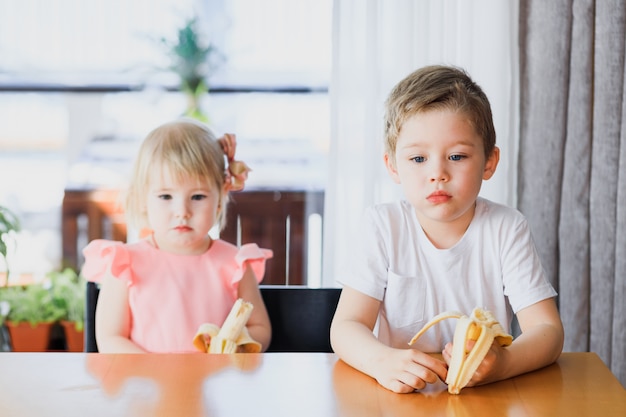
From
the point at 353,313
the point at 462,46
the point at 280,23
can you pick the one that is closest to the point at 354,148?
the point at 462,46

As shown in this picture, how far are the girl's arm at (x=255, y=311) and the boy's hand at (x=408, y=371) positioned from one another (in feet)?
1.71

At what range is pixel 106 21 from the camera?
332 cm

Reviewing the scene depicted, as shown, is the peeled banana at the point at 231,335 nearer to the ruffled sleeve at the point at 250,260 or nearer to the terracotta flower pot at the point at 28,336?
the ruffled sleeve at the point at 250,260

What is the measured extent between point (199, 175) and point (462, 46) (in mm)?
868

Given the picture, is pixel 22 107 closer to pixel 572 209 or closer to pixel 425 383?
pixel 572 209

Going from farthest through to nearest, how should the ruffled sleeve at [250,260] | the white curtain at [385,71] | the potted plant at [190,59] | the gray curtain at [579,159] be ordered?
the potted plant at [190,59]
the white curtain at [385,71]
the gray curtain at [579,159]
the ruffled sleeve at [250,260]

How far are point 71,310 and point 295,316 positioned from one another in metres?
1.50

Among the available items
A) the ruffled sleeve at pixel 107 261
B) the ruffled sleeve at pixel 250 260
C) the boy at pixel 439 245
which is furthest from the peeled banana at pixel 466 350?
the ruffled sleeve at pixel 107 261

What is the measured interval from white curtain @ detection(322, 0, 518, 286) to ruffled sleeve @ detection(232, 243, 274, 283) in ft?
1.64

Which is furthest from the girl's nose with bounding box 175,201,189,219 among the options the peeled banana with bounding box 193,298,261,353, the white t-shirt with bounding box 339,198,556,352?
the white t-shirt with bounding box 339,198,556,352

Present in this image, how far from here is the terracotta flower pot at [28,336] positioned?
2.87 metres

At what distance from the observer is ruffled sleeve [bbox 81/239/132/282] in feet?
5.62

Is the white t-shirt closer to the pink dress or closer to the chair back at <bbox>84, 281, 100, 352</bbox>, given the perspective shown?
the pink dress

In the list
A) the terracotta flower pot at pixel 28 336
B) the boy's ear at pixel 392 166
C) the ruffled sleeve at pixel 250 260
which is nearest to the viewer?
the boy's ear at pixel 392 166
